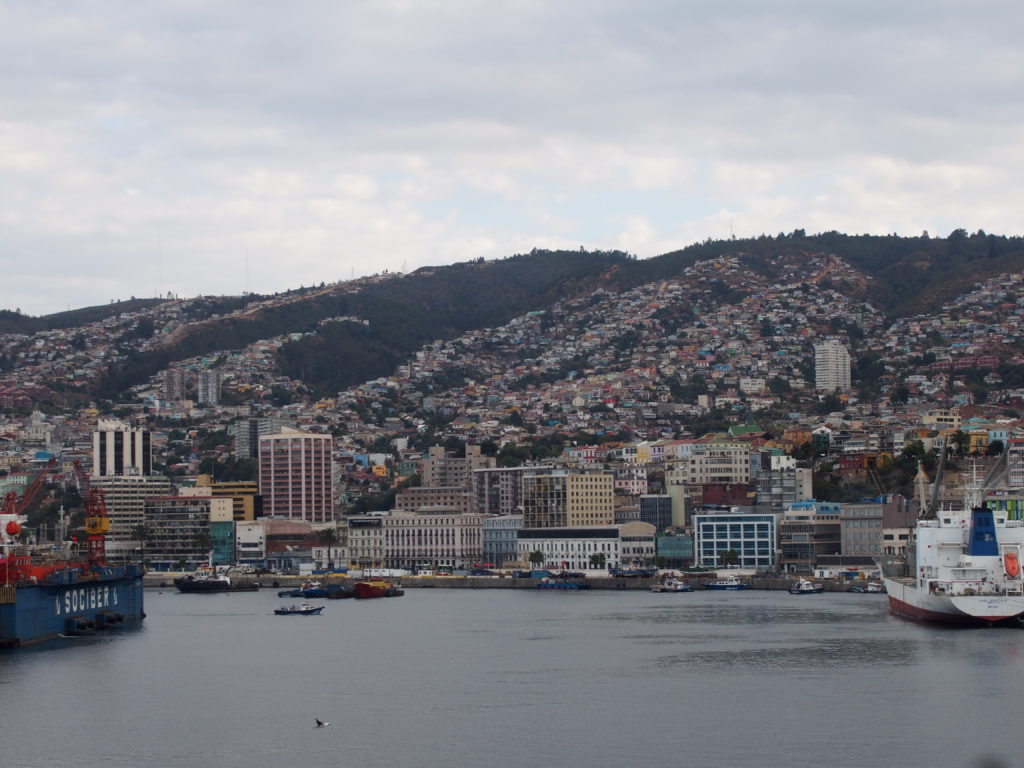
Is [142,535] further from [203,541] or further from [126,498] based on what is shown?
[126,498]

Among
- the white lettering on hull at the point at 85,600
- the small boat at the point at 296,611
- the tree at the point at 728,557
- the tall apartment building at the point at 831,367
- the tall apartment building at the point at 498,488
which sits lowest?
the small boat at the point at 296,611

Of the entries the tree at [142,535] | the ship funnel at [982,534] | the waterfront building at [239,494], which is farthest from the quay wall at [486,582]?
the ship funnel at [982,534]

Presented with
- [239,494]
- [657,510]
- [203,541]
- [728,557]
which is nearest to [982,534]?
[728,557]

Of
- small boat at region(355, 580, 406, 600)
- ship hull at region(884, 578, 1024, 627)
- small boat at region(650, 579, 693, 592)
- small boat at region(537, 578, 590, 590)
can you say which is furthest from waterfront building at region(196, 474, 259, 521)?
ship hull at region(884, 578, 1024, 627)

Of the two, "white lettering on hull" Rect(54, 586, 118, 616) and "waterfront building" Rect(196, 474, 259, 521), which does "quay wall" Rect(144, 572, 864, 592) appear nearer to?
"waterfront building" Rect(196, 474, 259, 521)

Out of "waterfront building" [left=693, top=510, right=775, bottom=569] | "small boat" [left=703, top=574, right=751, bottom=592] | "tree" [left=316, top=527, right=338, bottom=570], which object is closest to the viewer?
"small boat" [left=703, top=574, right=751, bottom=592]

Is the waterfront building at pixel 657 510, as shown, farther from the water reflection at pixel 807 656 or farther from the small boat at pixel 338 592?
the water reflection at pixel 807 656

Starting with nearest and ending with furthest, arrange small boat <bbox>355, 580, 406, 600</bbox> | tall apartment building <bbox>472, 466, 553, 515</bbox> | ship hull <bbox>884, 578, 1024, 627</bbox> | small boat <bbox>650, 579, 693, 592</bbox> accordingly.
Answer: ship hull <bbox>884, 578, 1024, 627</bbox> < small boat <bbox>355, 580, 406, 600</bbox> < small boat <bbox>650, 579, 693, 592</bbox> < tall apartment building <bbox>472, 466, 553, 515</bbox>
